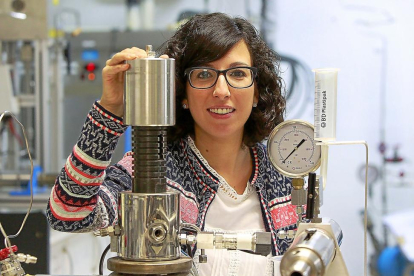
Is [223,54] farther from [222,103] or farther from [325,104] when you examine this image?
[325,104]

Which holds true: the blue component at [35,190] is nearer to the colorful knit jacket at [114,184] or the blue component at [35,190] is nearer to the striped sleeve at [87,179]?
the colorful knit jacket at [114,184]

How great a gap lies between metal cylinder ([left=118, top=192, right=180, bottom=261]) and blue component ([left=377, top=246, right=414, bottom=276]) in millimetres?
3413

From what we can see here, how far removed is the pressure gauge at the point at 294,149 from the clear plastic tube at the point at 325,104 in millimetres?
78

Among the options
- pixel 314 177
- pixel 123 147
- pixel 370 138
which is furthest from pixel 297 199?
pixel 370 138

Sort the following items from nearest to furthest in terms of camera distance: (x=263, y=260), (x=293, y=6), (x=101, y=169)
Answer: (x=101, y=169) < (x=263, y=260) < (x=293, y=6)

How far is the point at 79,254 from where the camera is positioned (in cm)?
323

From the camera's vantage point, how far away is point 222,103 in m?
1.27

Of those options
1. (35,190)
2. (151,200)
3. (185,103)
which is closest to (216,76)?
(185,103)

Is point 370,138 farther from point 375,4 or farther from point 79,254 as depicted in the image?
point 79,254

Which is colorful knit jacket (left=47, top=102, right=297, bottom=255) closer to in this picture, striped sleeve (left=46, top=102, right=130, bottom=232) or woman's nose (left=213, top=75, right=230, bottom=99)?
striped sleeve (left=46, top=102, right=130, bottom=232)

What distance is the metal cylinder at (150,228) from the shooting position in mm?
780

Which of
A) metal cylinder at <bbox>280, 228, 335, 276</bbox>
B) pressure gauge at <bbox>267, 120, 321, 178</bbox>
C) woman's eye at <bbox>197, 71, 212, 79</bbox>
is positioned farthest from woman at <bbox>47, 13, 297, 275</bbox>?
metal cylinder at <bbox>280, 228, 335, 276</bbox>

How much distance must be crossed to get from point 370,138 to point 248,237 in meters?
3.37

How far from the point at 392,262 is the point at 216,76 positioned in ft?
9.94
